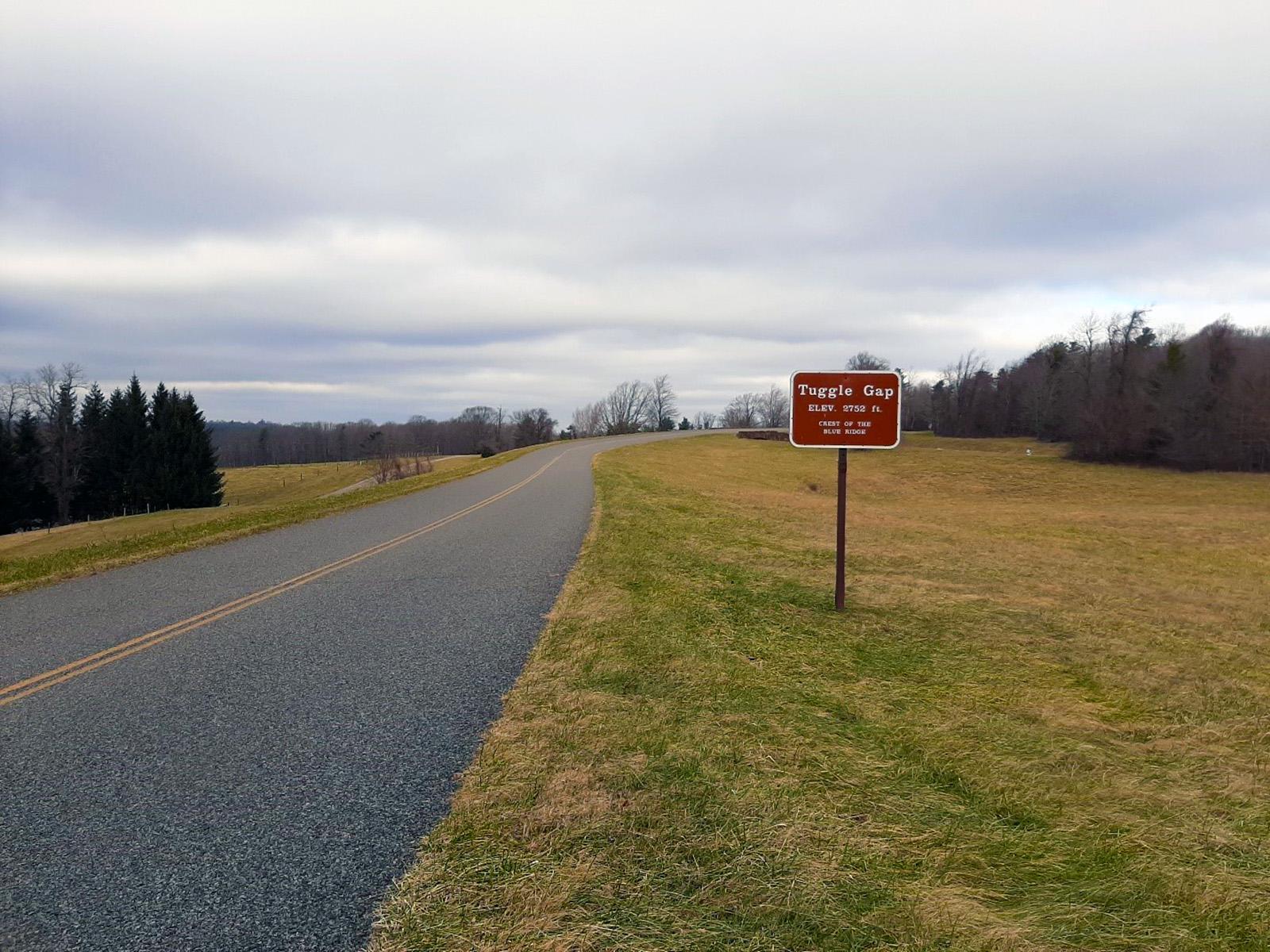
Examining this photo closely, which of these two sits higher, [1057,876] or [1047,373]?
[1047,373]

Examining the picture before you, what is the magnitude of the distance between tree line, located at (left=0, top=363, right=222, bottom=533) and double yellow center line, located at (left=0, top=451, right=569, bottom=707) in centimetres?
5638

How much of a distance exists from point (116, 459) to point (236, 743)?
69639 mm

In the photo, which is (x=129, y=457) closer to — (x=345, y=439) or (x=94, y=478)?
(x=94, y=478)

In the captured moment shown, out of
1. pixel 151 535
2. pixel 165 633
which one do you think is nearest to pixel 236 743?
pixel 165 633

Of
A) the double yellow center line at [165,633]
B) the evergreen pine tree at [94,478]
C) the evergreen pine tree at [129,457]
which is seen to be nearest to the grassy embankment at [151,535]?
the double yellow center line at [165,633]

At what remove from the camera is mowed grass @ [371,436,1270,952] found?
104 inches

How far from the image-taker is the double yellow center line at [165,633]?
17.2 feet

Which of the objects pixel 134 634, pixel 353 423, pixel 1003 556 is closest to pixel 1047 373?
pixel 1003 556

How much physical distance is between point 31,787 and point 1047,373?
96189mm

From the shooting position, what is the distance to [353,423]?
16512 cm

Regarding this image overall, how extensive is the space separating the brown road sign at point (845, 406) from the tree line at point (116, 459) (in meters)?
62.8

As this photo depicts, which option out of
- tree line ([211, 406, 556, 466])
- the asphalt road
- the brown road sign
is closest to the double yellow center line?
the asphalt road

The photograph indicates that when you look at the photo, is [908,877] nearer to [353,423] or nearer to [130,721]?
[130,721]

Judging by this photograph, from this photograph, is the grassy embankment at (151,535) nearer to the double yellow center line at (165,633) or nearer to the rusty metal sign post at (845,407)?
the double yellow center line at (165,633)
